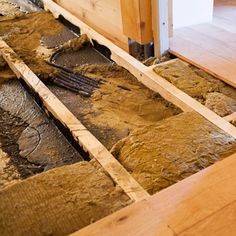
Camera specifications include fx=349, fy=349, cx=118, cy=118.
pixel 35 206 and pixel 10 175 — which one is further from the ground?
pixel 35 206

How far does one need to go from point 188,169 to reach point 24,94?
1212 mm

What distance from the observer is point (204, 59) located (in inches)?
80.4

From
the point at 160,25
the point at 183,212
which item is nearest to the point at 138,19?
the point at 160,25

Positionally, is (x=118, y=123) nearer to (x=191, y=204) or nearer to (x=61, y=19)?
(x=191, y=204)

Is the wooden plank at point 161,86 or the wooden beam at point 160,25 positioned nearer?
the wooden plank at point 161,86

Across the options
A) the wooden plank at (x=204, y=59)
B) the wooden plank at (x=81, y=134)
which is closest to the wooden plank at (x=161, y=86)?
the wooden plank at (x=204, y=59)

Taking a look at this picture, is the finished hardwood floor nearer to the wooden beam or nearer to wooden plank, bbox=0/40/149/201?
the wooden beam

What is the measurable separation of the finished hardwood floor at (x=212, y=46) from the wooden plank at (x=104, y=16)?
0.41 m

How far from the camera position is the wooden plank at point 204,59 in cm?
187

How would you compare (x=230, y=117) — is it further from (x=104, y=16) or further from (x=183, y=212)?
(x=104, y=16)

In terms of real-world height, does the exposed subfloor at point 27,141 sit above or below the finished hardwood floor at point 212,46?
below

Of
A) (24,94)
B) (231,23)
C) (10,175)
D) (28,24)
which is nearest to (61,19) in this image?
(28,24)

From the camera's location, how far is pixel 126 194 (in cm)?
122

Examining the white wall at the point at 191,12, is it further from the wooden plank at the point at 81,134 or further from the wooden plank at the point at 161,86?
the wooden plank at the point at 81,134
